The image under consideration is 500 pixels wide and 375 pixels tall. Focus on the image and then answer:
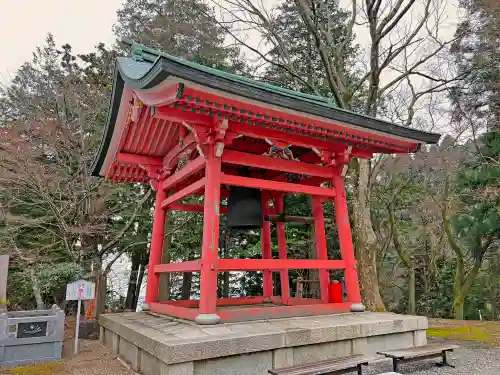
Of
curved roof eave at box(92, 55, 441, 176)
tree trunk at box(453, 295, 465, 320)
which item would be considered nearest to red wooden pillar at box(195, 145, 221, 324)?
curved roof eave at box(92, 55, 441, 176)

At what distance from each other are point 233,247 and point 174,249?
7.28 feet

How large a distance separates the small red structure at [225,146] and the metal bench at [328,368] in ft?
3.72

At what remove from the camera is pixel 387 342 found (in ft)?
17.0

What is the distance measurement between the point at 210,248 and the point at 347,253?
2.40m

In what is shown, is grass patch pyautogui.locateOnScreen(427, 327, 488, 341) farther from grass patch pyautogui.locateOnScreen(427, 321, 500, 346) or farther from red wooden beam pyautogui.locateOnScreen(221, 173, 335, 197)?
red wooden beam pyautogui.locateOnScreen(221, 173, 335, 197)

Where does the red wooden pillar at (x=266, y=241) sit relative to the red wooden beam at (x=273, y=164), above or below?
below

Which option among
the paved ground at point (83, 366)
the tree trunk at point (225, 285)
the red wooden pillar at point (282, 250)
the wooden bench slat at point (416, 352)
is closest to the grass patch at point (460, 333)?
the wooden bench slat at point (416, 352)

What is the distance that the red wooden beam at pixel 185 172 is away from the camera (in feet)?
17.3

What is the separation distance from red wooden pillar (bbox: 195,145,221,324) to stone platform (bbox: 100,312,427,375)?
227mm

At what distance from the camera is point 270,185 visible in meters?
5.34

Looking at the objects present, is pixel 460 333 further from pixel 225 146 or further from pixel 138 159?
pixel 138 159

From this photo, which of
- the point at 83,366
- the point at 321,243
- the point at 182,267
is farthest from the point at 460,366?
the point at 83,366

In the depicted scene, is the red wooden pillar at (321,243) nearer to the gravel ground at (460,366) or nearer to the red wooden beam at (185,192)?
the gravel ground at (460,366)

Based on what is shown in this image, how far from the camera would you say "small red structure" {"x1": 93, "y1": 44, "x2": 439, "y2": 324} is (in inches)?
172
